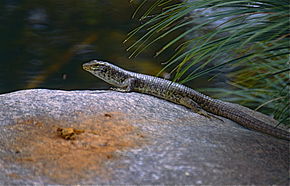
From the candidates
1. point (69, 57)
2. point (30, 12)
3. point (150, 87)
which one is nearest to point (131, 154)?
point (150, 87)

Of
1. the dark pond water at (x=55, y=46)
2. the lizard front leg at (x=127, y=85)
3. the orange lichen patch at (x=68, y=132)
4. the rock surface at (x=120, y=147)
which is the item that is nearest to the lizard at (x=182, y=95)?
the lizard front leg at (x=127, y=85)

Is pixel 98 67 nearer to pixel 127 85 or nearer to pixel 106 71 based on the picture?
pixel 106 71

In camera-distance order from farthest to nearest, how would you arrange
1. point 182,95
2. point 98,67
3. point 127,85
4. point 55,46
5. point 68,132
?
1. point 55,46
2. point 98,67
3. point 127,85
4. point 182,95
5. point 68,132

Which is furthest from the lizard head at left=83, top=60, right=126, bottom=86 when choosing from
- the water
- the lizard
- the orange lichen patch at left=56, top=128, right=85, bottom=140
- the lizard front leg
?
the water

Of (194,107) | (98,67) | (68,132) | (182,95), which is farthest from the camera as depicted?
(98,67)

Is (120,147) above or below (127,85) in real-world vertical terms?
Answer: above

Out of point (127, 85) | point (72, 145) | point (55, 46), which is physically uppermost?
point (72, 145)

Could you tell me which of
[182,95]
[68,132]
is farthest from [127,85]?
[68,132]

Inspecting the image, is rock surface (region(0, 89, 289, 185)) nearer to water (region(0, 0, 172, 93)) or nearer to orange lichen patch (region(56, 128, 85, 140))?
orange lichen patch (region(56, 128, 85, 140))
